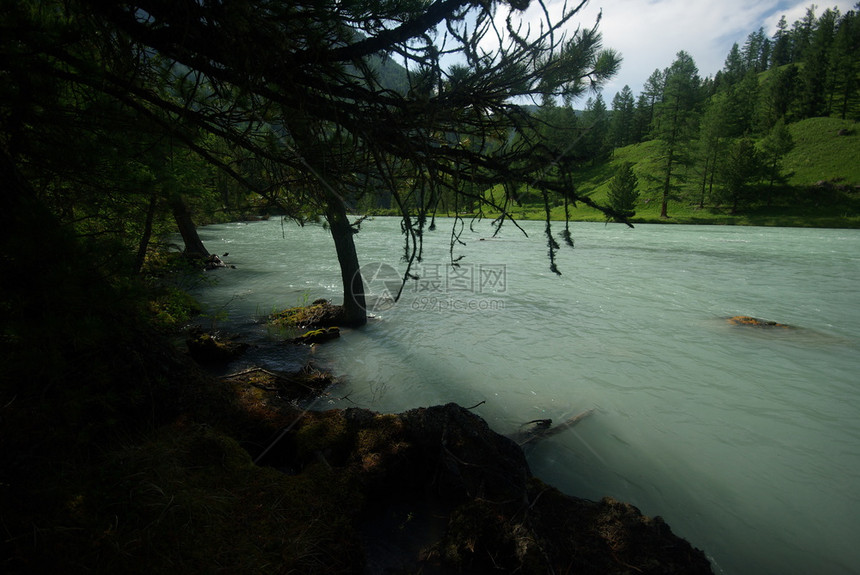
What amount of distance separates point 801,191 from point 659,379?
6466cm

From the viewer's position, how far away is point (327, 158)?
2.58 metres

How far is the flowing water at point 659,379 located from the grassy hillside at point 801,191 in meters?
32.7

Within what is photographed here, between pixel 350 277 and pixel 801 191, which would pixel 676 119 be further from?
pixel 350 277

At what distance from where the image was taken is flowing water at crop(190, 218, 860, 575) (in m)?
3.99

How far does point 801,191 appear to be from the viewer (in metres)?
50.0

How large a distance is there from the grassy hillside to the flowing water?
3269 centimetres

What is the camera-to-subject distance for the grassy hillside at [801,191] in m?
45.6

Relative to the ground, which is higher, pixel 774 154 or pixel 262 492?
pixel 774 154

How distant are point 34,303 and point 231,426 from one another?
7.71ft

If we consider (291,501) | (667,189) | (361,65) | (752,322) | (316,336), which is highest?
(667,189)

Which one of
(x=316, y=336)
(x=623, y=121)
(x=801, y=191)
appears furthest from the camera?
(x=623, y=121)

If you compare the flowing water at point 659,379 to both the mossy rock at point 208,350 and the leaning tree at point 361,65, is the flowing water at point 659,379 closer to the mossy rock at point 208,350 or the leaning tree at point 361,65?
the mossy rock at point 208,350

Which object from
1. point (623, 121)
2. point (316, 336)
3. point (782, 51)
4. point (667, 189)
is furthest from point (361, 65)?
point (782, 51)

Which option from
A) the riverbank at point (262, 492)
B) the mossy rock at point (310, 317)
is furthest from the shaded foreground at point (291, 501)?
the mossy rock at point (310, 317)
